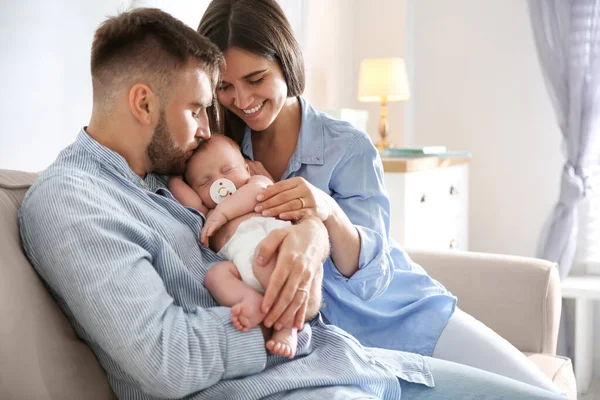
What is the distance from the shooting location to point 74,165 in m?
1.17

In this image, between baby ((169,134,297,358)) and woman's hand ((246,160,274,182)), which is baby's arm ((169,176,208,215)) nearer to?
baby ((169,134,297,358))

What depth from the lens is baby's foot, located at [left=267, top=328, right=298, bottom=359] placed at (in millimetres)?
1087

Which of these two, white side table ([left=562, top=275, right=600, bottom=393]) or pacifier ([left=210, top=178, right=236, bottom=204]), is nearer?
pacifier ([left=210, top=178, right=236, bottom=204])

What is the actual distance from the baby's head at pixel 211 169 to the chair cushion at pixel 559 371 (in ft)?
3.15

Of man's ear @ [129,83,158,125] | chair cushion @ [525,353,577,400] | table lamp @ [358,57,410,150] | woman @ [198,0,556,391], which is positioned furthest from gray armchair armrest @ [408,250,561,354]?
table lamp @ [358,57,410,150]

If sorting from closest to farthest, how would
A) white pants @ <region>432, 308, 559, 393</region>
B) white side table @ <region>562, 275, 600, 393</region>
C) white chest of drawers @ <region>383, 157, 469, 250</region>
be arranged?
1. white pants @ <region>432, 308, 559, 393</region>
2. white chest of drawers @ <region>383, 157, 469, 250</region>
3. white side table @ <region>562, 275, 600, 393</region>

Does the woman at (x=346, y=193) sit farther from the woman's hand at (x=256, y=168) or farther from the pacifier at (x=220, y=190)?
the pacifier at (x=220, y=190)

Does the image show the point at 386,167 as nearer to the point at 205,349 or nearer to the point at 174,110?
the point at 174,110

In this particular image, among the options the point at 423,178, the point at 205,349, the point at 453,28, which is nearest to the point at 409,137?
the point at 453,28

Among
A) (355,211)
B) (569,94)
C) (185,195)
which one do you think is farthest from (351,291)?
(569,94)

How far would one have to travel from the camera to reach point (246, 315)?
1.08 metres

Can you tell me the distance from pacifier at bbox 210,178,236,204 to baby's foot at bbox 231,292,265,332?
322 mm

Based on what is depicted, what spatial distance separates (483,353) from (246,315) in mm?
670

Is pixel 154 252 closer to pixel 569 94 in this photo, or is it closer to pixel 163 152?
pixel 163 152
